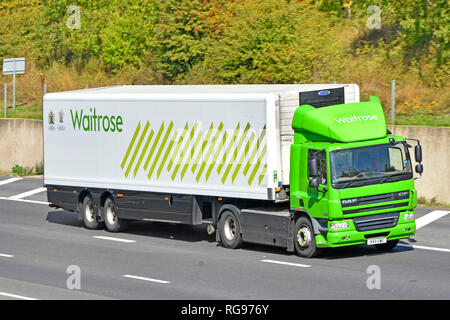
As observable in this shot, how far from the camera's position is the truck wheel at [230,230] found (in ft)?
66.5

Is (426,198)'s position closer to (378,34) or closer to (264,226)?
(264,226)

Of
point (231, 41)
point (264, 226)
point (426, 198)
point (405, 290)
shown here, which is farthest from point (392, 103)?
point (405, 290)

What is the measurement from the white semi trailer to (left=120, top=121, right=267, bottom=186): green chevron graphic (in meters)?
0.02

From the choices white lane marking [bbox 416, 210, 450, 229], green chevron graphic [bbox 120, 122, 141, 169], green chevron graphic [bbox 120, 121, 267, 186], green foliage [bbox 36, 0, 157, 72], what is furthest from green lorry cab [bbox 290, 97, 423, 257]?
green foliage [bbox 36, 0, 157, 72]

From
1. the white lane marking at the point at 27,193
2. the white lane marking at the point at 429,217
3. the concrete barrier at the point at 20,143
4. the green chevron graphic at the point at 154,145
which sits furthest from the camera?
the concrete barrier at the point at 20,143

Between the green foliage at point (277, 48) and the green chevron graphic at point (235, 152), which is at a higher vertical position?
the green foliage at point (277, 48)

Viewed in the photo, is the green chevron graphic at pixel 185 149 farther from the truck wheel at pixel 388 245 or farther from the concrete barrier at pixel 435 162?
the concrete barrier at pixel 435 162

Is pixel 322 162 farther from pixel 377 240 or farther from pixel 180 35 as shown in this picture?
pixel 180 35

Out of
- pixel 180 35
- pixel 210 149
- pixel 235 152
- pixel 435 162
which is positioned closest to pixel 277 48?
pixel 180 35

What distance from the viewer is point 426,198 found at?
2634cm

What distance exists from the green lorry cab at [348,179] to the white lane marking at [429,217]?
4.83 meters

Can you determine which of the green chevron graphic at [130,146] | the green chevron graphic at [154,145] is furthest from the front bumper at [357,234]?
the green chevron graphic at [130,146]

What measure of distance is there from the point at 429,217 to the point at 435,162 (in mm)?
2195
